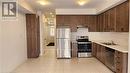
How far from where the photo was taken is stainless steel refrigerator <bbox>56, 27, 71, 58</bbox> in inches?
280

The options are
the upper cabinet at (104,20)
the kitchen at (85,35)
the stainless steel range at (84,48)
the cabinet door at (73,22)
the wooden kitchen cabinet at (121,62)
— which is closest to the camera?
the wooden kitchen cabinet at (121,62)

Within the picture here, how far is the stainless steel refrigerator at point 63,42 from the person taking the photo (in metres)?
7.12

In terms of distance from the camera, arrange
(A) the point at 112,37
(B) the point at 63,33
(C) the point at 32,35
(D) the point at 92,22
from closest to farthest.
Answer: (A) the point at 112,37, (B) the point at 63,33, (C) the point at 32,35, (D) the point at 92,22

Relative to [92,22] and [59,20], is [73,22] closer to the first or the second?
[59,20]

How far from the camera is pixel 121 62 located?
4.07 metres

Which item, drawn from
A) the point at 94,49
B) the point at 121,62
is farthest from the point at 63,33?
the point at 121,62

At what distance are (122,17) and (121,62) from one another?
137cm

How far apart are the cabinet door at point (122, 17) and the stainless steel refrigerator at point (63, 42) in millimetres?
2758

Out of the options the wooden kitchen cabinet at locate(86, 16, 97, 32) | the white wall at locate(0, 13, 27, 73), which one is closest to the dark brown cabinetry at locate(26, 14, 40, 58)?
the white wall at locate(0, 13, 27, 73)

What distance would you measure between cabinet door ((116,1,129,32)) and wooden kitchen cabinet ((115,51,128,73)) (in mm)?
741

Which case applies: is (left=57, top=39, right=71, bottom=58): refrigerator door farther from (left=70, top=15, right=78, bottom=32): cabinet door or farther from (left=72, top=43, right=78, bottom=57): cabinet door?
(left=70, top=15, right=78, bottom=32): cabinet door

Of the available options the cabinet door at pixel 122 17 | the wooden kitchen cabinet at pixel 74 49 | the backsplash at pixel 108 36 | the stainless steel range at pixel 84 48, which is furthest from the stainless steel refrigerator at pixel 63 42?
the cabinet door at pixel 122 17

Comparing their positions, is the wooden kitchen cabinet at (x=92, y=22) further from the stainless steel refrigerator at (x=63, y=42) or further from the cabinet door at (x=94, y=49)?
the stainless steel refrigerator at (x=63, y=42)

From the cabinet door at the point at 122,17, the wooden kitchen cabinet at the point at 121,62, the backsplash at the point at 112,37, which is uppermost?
the cabinet door at the point at 122,17
